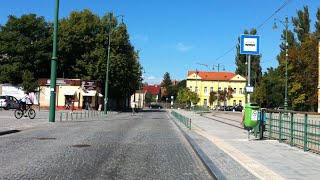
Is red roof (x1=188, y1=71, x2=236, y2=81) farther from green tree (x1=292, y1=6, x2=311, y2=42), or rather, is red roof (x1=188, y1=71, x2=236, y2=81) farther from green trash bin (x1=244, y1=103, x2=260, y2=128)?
green trash bin (x1=244, y1=103, x2=260, y2=128)

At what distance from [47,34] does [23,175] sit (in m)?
63.3

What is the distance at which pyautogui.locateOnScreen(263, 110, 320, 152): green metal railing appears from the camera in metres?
14.0

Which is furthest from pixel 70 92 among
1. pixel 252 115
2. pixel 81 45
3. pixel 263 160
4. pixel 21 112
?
pixel 263 160

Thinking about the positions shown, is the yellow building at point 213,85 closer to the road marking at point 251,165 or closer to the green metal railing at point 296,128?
the green metal railing at point 296,128

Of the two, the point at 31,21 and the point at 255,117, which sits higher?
the point at 31,21

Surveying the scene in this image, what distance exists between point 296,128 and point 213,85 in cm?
13620

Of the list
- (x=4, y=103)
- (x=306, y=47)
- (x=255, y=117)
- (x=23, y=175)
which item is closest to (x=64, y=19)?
(x=4, y=103)

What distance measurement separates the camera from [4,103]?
175 feet

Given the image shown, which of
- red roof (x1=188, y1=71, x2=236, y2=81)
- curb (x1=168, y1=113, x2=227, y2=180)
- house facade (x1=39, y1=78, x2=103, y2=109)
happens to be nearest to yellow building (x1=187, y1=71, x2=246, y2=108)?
red roof (x1=188, y1=71, x2=236, y2=81)

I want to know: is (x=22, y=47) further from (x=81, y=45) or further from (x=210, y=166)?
(x=210, y=166)

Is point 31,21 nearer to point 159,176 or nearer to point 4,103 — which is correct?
point 4,103

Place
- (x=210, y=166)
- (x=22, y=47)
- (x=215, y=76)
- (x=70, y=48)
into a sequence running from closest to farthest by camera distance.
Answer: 1. (x=210, y=166)
2. (x=22, y=47)
3. (x=70, y=48)
4. (x=215, y=76)

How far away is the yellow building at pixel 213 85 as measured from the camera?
145750mm

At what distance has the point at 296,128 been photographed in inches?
613
